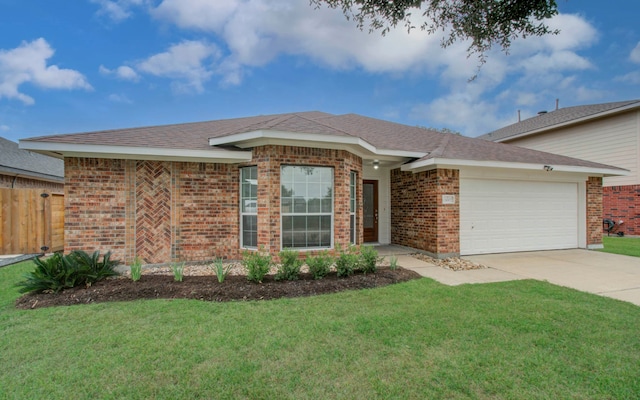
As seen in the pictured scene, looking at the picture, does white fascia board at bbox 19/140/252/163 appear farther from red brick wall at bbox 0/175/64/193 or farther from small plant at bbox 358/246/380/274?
red brick wall at bbox 0/175/64/193

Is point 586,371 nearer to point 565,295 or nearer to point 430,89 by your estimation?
point 565,295

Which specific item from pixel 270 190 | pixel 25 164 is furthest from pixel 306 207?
pixel 25 164

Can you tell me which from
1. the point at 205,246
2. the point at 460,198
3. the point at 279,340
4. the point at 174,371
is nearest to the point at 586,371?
the point at 279,340

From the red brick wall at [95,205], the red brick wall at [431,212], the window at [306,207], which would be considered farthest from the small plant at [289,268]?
the red brick wall at [431,212]

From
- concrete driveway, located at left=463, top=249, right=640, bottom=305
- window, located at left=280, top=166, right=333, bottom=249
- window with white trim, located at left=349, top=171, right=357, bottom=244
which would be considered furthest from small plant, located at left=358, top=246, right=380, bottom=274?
concrete driveway, located at left=463, top=249, right=640, bottom=305

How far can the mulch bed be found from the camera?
4.62 m

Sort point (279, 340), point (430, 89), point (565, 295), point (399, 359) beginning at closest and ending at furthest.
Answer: point (399, 359), point (279, 340), point (565, 295), point (430, 89)

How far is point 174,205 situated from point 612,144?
18618 millimetres

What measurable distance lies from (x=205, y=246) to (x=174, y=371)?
4728mm

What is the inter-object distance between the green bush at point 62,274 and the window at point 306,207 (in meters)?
3.59

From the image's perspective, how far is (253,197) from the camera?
7188 mm

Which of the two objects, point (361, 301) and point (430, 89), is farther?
point (430, 89)

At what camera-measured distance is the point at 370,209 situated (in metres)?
10.4

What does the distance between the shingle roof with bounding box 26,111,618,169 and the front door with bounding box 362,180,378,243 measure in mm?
1756
